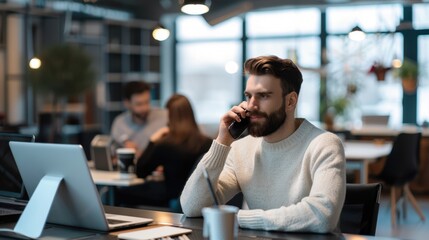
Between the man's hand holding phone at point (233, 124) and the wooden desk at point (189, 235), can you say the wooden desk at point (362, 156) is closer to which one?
the man's hand holding phone at point (233, 124)

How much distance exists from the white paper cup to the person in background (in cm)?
295

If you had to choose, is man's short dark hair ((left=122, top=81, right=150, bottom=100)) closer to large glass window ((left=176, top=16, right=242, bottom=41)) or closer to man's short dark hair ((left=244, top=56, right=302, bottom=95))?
man's short dark hair ((left=244, top=56, right=302, bottom=95))

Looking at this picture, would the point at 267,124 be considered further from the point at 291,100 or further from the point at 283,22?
the point at 283,22

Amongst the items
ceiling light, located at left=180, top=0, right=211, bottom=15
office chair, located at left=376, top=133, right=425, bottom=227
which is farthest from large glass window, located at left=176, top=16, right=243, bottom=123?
ceiling light, located at left=180, top=0, right=211, bottom=15

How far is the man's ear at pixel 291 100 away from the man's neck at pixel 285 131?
4 cm

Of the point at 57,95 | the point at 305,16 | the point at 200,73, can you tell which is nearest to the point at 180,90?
the point at 200,73

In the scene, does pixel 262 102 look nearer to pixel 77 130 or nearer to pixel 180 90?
pixel 77 130

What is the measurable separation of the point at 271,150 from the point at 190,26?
10394 mm

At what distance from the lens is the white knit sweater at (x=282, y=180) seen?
2.32 m

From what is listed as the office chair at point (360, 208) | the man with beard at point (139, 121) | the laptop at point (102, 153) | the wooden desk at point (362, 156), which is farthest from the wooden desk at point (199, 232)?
the wooden desk at point (362, 156)

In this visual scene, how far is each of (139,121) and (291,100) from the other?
138 inches

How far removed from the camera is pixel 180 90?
13047 mm

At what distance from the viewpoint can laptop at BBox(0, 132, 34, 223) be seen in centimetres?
251

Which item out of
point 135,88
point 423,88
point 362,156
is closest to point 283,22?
point 423,88
